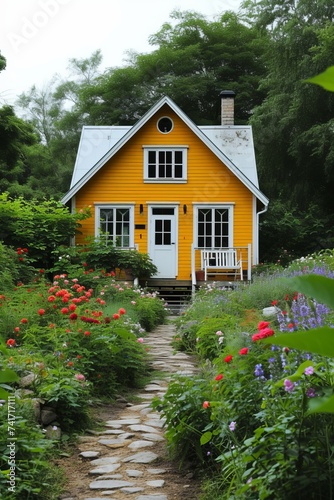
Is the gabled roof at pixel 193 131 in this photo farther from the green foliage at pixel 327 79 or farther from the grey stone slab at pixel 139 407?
the green foliage at pixel 327 79

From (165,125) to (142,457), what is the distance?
604 inches

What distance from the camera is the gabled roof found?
18.1 meters

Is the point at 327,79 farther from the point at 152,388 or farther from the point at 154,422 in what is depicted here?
the point at 152,388

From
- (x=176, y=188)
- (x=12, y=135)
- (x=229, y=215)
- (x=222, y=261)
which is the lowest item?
(x=222, y=261)

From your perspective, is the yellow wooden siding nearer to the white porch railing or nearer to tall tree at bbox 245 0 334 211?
the white porch railing

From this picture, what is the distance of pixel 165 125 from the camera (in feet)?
61.5

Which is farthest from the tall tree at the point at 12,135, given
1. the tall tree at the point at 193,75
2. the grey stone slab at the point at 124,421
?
the grey stone slab at the point at 124,421

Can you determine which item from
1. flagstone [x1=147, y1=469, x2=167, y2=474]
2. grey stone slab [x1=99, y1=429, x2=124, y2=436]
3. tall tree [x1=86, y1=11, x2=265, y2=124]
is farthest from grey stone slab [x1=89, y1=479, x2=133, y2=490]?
tall tree [x1=86, y1=11, x2=265, y2=124]

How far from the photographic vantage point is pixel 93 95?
33438 mm

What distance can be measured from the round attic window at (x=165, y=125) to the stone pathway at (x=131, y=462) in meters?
13.6

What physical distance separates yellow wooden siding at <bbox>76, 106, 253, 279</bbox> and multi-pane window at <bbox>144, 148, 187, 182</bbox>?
0.57ft

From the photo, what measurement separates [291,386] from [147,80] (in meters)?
31.6

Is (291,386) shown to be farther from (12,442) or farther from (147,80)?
(147,80)

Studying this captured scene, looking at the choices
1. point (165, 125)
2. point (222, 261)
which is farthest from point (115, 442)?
point (165, 125)
